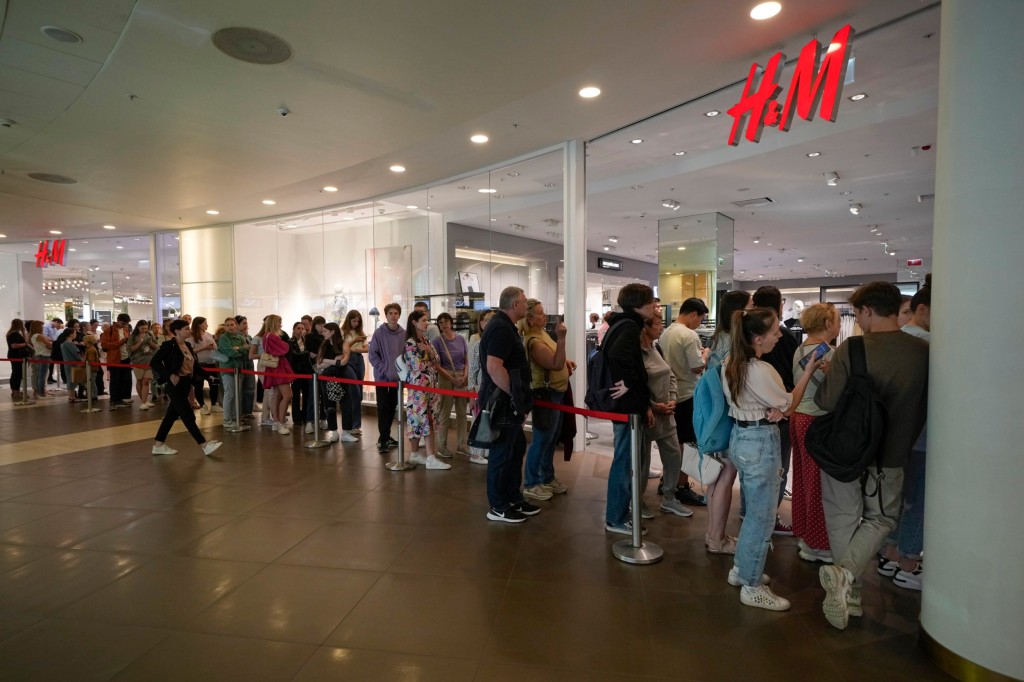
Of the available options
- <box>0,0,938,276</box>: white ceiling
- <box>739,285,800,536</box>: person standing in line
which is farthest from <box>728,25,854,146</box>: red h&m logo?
<box>739,285,800,536</box>: person standing in line

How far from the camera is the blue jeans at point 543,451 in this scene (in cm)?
479

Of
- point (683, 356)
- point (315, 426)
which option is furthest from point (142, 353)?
point (683, 356)

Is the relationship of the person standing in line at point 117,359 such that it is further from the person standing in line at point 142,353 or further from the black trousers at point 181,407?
the black trousers at point 181,407

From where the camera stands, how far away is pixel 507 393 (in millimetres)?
4059

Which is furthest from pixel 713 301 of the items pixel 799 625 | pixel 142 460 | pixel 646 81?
pixel 142 460

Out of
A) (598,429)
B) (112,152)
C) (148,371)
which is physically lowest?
(598,429)

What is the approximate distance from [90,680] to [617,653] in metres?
2.34

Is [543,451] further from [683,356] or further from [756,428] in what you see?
[756,428]

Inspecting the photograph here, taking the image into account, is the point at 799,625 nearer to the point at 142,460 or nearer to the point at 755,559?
the point at 755,559

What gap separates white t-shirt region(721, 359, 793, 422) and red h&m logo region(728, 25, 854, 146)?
7.34 ft

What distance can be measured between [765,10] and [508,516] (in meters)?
4.25

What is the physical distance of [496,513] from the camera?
425 cm

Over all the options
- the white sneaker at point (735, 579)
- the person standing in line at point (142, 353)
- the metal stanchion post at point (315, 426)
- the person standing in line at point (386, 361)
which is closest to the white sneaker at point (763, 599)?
the white sneaker at point (735, 579)

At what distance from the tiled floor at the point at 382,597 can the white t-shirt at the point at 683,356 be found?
1039 mm
